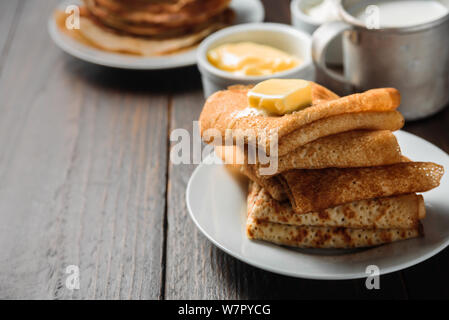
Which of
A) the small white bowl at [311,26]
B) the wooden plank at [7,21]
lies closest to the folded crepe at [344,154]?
the small white bowl at [311,26]

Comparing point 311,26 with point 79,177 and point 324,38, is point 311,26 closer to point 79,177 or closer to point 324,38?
point 324,38

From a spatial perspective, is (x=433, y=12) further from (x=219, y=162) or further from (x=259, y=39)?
(x=219, y=162)

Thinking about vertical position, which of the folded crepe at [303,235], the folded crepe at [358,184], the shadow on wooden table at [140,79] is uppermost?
the folded crepe at [358,184]

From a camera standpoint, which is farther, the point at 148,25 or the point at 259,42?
the point at 148,25

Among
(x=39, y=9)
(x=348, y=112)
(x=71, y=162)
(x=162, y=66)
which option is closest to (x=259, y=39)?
(x=162, y=66)

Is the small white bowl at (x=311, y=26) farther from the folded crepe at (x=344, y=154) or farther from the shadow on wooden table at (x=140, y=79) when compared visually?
the folded crepe at (x=344, y=154)

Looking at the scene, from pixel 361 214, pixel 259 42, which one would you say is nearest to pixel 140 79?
pixel 259 42

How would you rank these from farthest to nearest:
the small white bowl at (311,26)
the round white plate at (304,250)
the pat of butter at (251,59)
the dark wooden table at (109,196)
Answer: the small white bowl at (311,26) → the pat of butter at (251,59) → the dark wooden table at (109,196) → the round white plate at (304,250)
